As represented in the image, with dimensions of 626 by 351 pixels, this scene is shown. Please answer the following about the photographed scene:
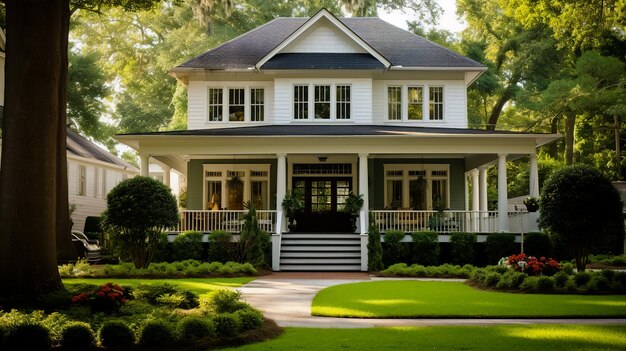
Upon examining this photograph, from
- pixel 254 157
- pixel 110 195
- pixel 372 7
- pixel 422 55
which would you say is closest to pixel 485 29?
pixel 372 7

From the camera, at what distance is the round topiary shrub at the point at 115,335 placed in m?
9.66

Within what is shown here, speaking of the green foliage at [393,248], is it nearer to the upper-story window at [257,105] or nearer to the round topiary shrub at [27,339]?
the upper-story window at [257,105]

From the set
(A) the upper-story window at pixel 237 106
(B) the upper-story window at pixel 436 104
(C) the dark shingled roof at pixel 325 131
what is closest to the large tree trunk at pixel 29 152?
(C) the dark shingled roof at pixel 325 131

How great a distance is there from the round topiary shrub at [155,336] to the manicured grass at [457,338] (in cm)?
93

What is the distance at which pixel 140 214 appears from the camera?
2175 cm

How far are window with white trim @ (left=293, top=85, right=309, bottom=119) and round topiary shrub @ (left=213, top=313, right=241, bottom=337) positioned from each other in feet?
61.8

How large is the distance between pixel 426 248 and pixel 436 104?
728 cm

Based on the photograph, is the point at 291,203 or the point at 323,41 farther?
the point at 323,41

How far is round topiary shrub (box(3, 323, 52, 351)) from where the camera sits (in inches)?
370

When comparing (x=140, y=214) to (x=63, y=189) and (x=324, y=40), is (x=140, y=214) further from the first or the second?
(x=324, y=40)

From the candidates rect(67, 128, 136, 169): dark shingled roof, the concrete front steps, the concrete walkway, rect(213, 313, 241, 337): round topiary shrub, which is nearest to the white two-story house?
the concrete front steps

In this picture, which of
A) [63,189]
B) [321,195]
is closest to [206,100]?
[321,195]

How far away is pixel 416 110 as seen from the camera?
1163 inches

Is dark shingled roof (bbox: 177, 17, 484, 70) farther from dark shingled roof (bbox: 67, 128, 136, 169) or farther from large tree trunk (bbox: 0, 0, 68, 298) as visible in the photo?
large tree trunk (bbox: 0, 0, 68, 298)
